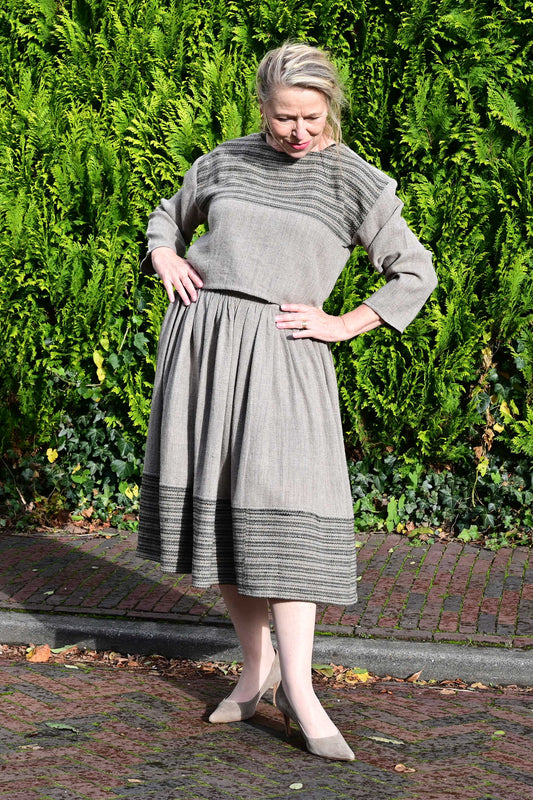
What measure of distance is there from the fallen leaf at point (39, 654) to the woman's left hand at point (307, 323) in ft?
6.45

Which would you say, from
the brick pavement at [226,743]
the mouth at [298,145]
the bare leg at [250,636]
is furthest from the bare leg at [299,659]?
the mouth at [298,145]

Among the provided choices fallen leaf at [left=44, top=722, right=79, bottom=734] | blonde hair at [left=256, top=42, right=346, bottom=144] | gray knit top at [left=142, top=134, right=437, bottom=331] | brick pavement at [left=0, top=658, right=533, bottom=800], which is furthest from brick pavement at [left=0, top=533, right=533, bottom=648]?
blonde hair at [left=256, top=42, right=346, bottom=144]

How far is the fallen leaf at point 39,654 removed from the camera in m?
4.35

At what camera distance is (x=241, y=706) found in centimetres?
359

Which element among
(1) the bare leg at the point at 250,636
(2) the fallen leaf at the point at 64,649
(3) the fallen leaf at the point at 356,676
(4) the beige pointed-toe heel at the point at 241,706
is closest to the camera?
(1) the bare leg at the point at 250,636

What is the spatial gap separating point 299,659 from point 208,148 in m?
3.74

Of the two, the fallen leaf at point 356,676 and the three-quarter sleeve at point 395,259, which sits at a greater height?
the three-quarter sleeve at point 395,259

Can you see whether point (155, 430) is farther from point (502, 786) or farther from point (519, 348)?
point (519, 348)

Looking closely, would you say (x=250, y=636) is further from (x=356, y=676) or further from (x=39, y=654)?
(x=39, y=654)

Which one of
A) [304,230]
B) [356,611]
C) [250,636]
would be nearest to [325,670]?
[356,611]

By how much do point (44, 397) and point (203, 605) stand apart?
2258 mm

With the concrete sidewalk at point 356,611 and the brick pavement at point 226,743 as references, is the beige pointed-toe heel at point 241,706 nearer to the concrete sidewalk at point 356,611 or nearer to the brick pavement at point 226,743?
the brick pavement at point 226,743

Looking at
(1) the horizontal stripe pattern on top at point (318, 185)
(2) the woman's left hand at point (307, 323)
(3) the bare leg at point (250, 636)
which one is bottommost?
(3) the bare leg at point (250, 636)

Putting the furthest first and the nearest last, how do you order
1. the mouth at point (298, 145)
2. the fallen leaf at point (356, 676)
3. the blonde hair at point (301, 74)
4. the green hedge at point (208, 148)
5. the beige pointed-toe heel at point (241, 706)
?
the green hedge at point (208, 148) < the fallen leaf at point (356, 676) < the beige pointed-toe heel at point (241, 706) < the mouth at point (298, 145) < the blonde hair at point (301, 74)
